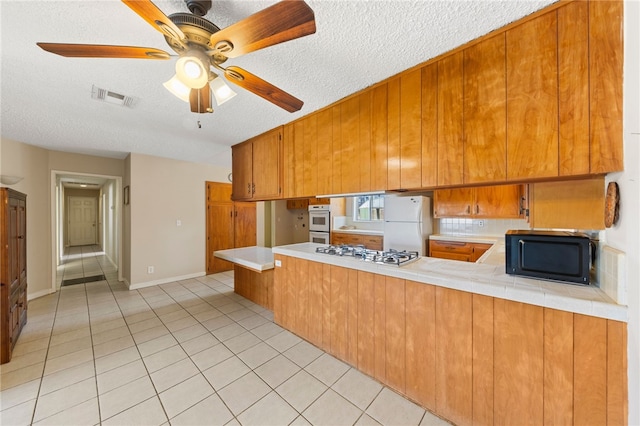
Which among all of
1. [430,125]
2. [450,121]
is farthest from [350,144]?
[450,121]

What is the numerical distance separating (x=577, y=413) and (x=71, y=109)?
171 inches

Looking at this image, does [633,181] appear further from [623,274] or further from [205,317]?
[205,317]

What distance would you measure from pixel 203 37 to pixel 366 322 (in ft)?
A: 6.95

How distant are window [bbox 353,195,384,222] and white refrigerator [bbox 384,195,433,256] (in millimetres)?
1157

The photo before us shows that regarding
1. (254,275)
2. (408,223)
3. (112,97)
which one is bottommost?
(254,275)

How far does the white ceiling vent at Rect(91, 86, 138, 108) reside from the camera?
1.94 meters

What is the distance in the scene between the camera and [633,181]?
3.08 ft

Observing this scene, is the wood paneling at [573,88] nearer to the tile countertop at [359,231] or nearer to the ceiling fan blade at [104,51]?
the ceiling fan blade at [104,51]

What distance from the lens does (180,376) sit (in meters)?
1.85

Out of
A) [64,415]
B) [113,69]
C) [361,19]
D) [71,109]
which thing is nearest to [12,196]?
[71,109]

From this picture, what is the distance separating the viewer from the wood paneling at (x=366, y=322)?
183 cm

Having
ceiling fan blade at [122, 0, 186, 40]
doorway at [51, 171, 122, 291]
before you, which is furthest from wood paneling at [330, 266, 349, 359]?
doorway at [51, 171, 122, 291]

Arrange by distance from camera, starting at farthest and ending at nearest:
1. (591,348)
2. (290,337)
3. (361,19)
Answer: (290,337) → (361,19) → (591,348)

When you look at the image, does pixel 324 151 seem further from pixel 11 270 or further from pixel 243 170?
pixel 11 270
